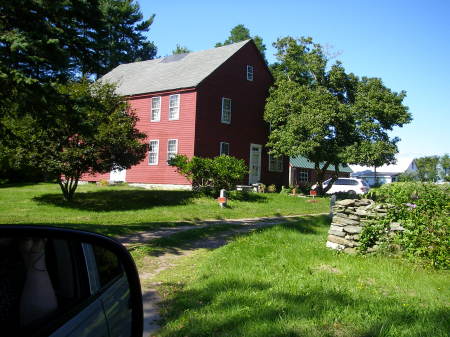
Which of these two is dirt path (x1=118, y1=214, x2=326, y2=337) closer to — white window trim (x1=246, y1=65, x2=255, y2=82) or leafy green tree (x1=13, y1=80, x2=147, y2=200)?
leafy green tree (x1=13, y1=80, x2=147, y2=200)

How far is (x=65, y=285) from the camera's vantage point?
2.32 meters

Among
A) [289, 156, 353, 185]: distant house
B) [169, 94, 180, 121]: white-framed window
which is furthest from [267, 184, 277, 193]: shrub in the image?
[289, 156, 353, 185]: distant house

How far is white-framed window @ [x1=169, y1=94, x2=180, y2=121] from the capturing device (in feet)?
90.9

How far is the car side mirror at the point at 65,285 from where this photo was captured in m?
1.93

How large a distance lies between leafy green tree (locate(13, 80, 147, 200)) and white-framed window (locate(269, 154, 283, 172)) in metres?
13.9

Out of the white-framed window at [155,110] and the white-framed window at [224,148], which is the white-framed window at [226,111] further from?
the white-framed window at [155,110]

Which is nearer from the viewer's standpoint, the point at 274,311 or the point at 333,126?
the point at 274,311

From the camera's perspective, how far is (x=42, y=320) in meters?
1.98

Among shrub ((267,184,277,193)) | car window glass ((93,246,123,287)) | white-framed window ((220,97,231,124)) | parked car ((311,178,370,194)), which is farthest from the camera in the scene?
parked car ((311,178,370,194))

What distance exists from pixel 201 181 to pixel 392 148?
13382 millimetres

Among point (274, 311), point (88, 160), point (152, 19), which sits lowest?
point (274, 311)

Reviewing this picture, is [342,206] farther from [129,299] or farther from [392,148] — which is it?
[392,148]

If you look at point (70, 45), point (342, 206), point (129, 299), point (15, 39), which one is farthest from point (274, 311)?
point (70, 45)

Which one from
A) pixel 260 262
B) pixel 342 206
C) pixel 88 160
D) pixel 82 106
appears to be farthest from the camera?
pixel 88 160
